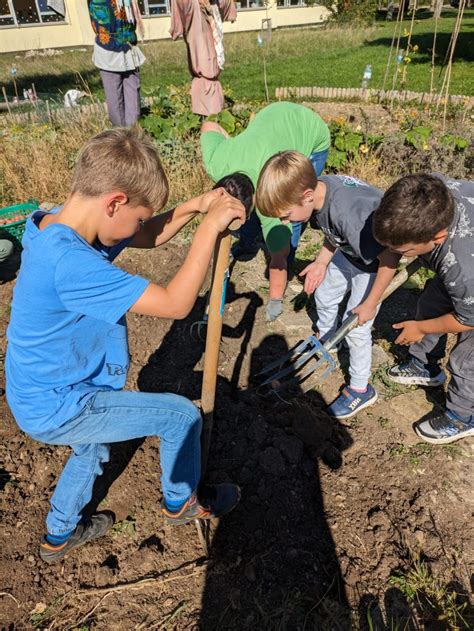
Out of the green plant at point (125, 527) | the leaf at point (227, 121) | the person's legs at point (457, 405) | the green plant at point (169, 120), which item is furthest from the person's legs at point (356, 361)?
the green plant at point (169, 120)

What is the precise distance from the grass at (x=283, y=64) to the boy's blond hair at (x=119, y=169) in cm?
784

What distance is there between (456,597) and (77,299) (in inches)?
75.2

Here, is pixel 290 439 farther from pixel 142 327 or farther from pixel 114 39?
pixel 114 39

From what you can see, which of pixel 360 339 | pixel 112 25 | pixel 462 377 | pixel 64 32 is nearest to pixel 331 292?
pixel 360 339

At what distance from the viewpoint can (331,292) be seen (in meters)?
2.80

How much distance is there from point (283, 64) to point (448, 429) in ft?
43.2

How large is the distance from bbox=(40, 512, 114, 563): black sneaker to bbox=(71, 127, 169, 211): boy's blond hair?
1486mm

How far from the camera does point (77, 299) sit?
134 centimetres

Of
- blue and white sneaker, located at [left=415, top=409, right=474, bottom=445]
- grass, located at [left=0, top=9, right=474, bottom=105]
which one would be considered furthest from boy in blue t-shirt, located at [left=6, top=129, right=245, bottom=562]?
grass, located at [left=0, top=9, right=474, bottom=105]

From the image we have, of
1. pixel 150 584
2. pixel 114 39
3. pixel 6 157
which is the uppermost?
pixel 114 39

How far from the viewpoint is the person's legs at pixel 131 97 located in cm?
538

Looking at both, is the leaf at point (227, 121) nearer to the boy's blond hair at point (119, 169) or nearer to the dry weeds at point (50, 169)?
the dry weeds at point (50, 169)

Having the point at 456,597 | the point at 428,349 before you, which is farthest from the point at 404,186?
the point at 456,597

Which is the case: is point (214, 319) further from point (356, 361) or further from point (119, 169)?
point (356, 361)
